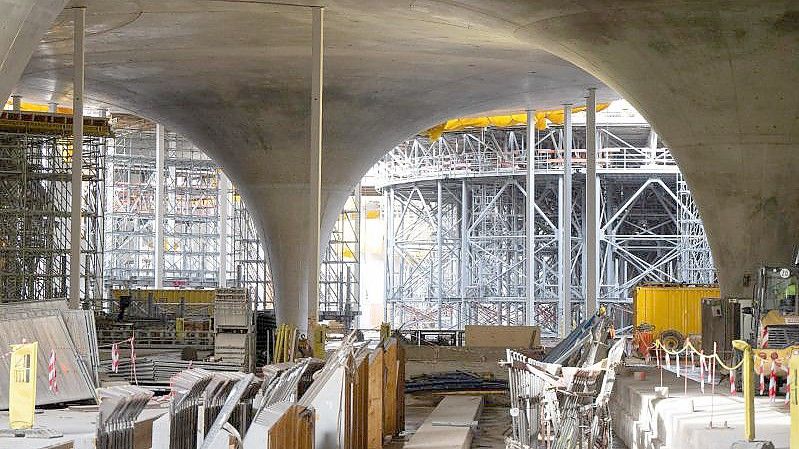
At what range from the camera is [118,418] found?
8.82m

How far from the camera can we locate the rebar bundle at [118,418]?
8.59 meters

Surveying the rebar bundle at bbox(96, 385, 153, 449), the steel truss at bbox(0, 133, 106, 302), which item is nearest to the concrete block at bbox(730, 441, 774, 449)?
the rebar bundle at bbox(96, 385, 153, 449)

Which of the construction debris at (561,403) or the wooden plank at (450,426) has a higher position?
the construction debris at (561,403)

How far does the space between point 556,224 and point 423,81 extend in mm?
19588

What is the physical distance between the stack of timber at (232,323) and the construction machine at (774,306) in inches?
384

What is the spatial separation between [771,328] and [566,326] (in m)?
17.2

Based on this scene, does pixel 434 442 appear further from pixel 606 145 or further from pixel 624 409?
pixel 606 145

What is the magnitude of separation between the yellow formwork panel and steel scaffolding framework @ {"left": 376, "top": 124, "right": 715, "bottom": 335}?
11.6 meters

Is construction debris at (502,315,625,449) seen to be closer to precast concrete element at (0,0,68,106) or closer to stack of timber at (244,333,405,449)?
stack of timber at (244,333,405,449)

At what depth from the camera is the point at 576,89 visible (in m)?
32.8

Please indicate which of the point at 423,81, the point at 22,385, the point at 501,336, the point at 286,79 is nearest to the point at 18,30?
the point at 22,385

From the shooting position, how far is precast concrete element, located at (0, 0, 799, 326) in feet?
65.7

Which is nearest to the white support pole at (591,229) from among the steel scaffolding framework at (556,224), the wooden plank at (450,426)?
the wooden plank at (450,426)

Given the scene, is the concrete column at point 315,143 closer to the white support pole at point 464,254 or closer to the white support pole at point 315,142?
the white support pole at point 315,142
